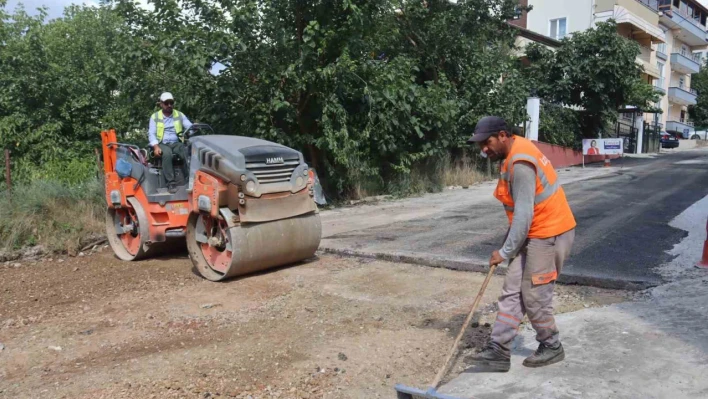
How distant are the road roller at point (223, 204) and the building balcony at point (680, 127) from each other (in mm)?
44084

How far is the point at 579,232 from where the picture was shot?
839 centimetres

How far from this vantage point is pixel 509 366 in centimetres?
392

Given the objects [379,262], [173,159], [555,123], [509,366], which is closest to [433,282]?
[379,262]

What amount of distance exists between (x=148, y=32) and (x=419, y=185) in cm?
743

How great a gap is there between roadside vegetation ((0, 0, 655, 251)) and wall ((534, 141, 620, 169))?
6.71 feet

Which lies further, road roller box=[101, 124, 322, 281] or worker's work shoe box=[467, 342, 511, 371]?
road roller box=[101, 124, 322, 281]

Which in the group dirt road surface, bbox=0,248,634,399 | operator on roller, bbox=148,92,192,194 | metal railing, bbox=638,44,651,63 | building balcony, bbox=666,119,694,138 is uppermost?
metal railing, bbox=638,44,651,63

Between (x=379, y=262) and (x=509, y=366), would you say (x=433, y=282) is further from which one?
(x=509, y=366)

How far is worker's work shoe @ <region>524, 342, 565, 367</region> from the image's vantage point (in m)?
3.91

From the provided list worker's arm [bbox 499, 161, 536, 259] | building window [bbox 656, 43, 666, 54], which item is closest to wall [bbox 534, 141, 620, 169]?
worker's arm [bbox 499, 161, 536, 259]

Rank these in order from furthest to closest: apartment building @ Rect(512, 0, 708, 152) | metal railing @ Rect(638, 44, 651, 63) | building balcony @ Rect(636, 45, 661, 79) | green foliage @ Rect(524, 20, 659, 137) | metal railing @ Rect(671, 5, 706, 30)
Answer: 1. metal railing @ Rect(671, 5, 706, 30)
2. metal railing @ Rect(638, 44, 651, 63)
3. building balcony @ Rect(636, 45, 661, 79)
4. apartment building @ Rect(512, 0, 708, 152)
5. green foliage @ Rect(524, 20, 659, 137)

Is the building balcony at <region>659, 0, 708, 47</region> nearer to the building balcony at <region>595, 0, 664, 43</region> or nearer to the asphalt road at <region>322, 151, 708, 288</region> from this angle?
the building balcony at <region>595, 0, 664, 43</region>

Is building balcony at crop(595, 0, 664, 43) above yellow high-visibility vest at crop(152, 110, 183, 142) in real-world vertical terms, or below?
above

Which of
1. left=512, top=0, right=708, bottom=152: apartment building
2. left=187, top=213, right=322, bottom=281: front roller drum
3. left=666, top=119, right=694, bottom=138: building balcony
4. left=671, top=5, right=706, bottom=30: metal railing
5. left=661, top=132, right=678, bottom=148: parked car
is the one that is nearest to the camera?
left=187, top=213, right=322, bottom=281: front roller drum
